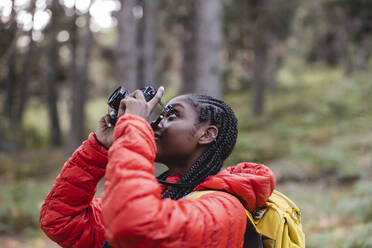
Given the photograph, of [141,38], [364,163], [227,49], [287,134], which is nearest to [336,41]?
[227,49]

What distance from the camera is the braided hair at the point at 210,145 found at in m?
2.11

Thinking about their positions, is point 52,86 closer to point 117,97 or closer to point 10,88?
point 10,88

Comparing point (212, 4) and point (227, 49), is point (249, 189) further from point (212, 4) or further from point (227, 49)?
point (227, 49)

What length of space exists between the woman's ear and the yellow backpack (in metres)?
0.34

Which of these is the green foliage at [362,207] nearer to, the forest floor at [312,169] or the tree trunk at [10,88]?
the forest floor at [312,169]

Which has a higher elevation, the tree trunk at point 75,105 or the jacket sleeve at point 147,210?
the jacket sleeve at point 147,210

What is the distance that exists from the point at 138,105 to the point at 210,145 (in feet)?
1.80

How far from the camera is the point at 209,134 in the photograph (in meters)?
2.17

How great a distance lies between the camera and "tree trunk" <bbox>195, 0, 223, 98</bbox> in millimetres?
6824

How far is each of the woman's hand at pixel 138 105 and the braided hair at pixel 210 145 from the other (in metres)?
0.36

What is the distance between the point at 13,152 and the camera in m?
15.4

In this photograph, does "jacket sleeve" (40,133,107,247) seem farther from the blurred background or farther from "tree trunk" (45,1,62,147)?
"tree trunk" (45,1,62,147)

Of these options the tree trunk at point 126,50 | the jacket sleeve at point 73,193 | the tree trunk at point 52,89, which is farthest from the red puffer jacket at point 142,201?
the tree trunk at point 52,89

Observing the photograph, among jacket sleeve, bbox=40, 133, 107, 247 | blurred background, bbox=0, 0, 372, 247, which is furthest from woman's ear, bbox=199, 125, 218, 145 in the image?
blurred background, bbox=0, 0, 372, 247
